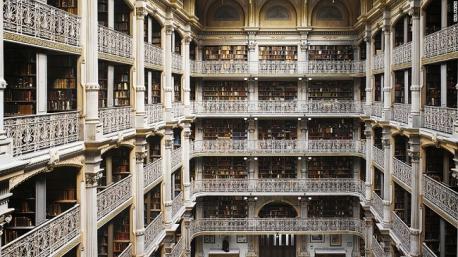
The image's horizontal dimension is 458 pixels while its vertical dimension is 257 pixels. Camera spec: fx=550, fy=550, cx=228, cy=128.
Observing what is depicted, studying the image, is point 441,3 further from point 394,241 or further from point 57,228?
point 57,228

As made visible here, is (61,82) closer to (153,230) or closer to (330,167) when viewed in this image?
(153,230)

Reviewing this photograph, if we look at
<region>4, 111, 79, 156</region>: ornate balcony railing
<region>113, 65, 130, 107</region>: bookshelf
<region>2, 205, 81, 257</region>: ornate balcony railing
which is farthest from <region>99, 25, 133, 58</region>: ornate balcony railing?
<region>2, 205, 81, 257</region>: ornate balcony railing

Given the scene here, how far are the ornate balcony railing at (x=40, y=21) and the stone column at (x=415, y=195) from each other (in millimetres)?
8566

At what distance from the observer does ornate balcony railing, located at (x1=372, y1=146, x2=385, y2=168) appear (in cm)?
1808

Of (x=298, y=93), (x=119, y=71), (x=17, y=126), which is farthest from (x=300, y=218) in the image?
(x=17, y=126)

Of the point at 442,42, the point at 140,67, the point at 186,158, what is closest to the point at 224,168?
the point at 186,158

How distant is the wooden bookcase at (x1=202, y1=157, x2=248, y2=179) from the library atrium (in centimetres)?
6

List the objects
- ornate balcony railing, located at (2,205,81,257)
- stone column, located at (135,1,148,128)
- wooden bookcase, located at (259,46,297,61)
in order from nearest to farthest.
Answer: ornate balcony railing, located at (2,205,81,257)
stone column, located at (135,1,148,128)
wooden bookcase, located at (259,46,297,61)

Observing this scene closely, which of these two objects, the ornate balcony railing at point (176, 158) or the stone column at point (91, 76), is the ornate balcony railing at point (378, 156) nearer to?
the ornate balcony railing at point (176, 158)

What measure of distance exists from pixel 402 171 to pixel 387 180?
68.4 inches

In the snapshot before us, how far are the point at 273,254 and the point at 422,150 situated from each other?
37.3ft

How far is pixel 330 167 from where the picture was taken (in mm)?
23109

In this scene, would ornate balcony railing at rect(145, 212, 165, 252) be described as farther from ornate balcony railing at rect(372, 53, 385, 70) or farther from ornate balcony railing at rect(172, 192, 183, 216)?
ornate balcony railing at rect(372, 53, 385, 70)

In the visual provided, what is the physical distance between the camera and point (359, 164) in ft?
74.4
